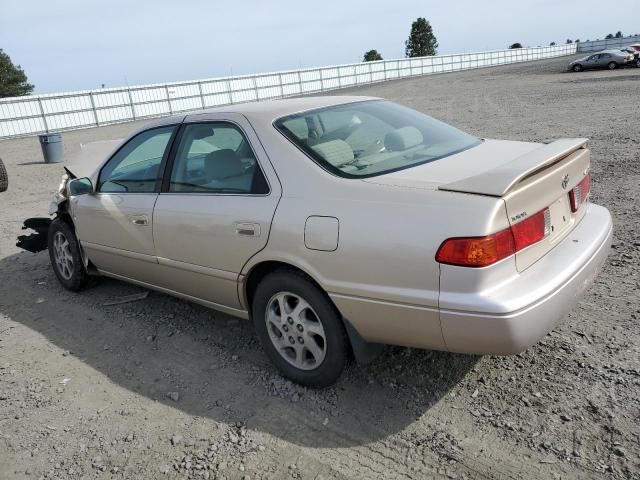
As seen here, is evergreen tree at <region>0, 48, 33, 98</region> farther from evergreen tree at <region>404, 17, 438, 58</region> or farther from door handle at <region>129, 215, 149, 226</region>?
door handle at <region>129, 215, 149, 226</region>

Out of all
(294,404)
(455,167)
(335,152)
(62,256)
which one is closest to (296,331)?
(294,404)

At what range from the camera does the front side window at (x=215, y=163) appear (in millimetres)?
3273

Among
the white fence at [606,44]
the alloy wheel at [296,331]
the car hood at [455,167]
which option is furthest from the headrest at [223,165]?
the white fence at [606,44]

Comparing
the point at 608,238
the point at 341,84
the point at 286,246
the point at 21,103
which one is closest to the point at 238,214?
the point at 286,246

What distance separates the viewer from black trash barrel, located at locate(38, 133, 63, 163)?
1482cm

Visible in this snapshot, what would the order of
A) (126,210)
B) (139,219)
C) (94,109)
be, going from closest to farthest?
(139,219) < (126,210) < (94,109)

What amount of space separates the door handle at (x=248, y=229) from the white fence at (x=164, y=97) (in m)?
25.5

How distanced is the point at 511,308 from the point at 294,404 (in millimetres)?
1367

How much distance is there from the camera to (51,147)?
587 inches

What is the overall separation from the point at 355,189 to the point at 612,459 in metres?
1.68

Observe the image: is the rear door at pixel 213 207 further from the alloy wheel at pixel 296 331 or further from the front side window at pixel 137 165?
the alloy wheel at pixel 296 331

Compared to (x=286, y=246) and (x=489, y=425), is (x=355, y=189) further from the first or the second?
(x=489, y=425)

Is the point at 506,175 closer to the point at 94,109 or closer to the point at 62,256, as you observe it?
the point at 62,256

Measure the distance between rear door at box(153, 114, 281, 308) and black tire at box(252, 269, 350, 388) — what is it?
0.69ft
